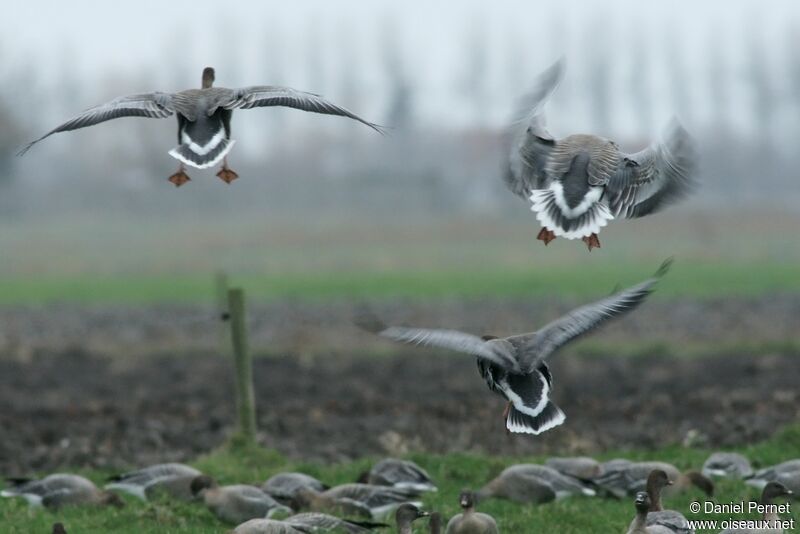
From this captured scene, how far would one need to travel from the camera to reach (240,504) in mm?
12430

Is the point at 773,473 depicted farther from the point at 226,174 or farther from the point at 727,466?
the point at 226,174

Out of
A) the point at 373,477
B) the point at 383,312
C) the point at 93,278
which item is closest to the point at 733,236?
the point at 93,278

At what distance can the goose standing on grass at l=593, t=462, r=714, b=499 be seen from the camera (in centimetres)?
1309

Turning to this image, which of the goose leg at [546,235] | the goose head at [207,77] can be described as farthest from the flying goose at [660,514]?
the goose head at [207,77]

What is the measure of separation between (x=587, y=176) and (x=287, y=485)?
14.5 feet

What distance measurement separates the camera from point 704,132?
14138 cm

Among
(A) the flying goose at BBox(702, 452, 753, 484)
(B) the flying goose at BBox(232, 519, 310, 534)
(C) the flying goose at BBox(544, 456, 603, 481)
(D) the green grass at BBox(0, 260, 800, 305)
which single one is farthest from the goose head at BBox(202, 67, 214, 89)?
(D) the green grass at BBox(0, 260, 800, 305)

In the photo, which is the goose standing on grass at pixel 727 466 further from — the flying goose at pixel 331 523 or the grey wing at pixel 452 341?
the grey wing at pixel 452 341

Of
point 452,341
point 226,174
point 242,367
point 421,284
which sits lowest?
point 242,367

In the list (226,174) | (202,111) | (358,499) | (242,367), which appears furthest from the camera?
(242,367)

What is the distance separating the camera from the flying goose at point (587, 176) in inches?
427

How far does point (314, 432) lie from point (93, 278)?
40236 mm

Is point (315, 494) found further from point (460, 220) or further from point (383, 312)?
point (460, 220)

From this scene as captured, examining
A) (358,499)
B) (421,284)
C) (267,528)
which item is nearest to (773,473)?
(358,499)
